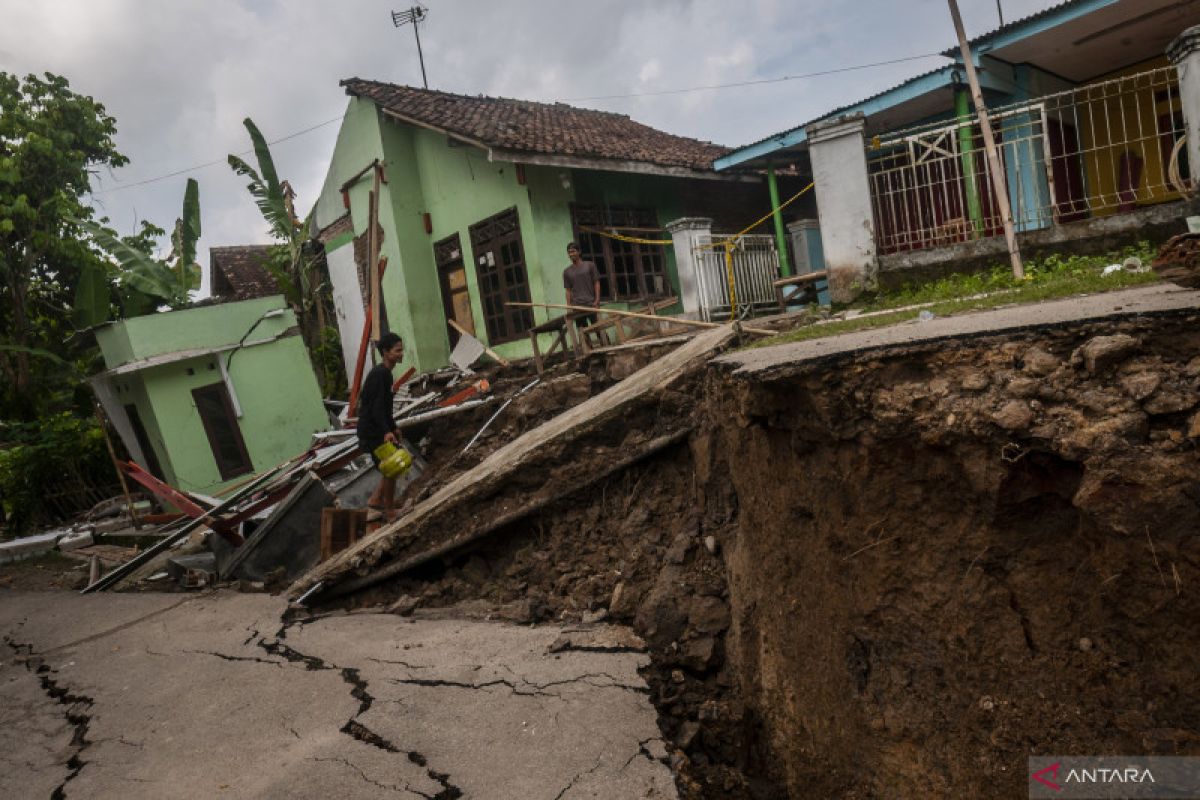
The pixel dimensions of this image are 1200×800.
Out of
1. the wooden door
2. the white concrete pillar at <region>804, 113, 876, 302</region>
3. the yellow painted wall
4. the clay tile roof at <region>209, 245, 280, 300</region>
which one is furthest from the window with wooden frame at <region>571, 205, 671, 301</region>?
the clay tile roof at <region>209, 245, 280, 300</region>

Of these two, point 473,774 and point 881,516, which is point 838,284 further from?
point 473,774

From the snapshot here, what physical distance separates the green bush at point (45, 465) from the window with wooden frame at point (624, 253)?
970 cm

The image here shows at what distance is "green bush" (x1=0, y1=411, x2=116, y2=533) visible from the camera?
11906mm

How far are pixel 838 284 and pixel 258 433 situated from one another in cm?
931

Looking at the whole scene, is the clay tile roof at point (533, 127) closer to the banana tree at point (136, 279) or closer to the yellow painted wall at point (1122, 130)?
the banana tree at point (136, 279)

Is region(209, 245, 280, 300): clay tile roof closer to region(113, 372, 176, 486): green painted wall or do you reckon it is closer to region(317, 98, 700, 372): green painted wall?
region(317, 98, 700, 372): green painted wall

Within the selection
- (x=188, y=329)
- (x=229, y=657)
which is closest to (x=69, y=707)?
(x=229, y=657)

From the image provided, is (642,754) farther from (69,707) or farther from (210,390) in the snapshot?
(210,390)

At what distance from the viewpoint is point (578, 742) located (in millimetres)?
2951

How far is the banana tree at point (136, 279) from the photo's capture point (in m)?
11.4

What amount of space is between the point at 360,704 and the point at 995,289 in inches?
215

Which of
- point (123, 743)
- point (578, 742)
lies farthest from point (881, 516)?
point (123, 743)

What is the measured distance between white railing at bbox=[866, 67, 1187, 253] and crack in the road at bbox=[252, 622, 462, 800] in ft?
20.0

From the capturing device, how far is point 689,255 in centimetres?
945
